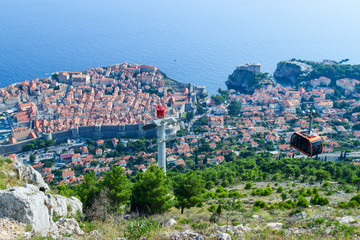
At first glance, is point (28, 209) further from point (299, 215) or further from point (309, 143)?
point (309, 143)

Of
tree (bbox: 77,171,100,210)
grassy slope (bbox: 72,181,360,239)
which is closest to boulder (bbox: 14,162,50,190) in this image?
tree (bbox: 77,171,100,210)

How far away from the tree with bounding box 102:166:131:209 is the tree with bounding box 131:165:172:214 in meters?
0.34

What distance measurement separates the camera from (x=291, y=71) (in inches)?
1539

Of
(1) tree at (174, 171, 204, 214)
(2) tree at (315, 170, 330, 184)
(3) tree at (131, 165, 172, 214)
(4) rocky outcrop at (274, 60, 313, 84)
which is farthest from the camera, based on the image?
(4) rocky outcrop at (274, 60, 313, 84)

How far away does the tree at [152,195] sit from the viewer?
7.43 m

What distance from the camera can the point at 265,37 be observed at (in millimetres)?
64438

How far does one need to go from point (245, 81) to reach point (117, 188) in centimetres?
3197

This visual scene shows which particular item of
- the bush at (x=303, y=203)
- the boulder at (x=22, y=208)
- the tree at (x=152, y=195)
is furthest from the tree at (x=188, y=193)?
the boulder at (x=22, y=208)

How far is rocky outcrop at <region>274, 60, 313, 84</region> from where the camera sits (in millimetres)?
37875

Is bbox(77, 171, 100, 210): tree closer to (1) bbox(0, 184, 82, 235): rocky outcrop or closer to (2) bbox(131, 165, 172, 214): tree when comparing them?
(2) bbox(131, 165, 172, 214): tree

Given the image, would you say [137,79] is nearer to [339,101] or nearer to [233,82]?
[233,82]

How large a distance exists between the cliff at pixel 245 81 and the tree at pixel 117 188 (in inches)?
1167

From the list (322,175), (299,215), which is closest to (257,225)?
(299,215)

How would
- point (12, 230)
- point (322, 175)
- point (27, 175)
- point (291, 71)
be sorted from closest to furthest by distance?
A: point (12, 230) → point (27, 175) → point (322, 175) → point (291, 71)
